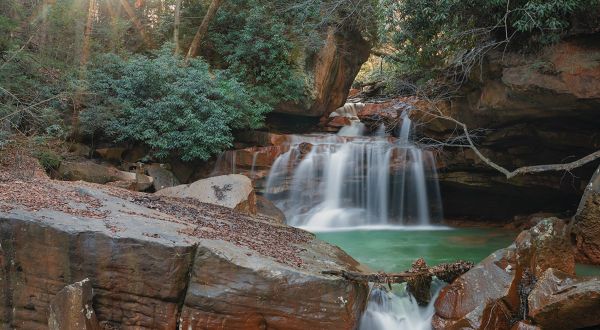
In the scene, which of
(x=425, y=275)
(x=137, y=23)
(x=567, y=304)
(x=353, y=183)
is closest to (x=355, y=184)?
(x=353, y=183)

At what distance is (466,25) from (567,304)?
681 centimetres

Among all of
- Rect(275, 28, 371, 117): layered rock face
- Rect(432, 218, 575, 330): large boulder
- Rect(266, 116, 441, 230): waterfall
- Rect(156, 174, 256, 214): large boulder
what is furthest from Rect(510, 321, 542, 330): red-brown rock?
Rect(275, 28, 371, 117): layered rock face

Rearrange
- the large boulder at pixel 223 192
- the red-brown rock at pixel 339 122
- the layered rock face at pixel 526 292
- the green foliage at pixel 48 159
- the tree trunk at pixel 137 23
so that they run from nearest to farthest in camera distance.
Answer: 1. the layered rock face at pixel 526 292
2. the large boulder at pixel 223 192
3. the green foliage at pixel 48 159
4. the tree trunk at pixel 137 23
5. the red-brown rock at pixel 339 122

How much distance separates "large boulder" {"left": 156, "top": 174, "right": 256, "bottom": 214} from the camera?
390 inches

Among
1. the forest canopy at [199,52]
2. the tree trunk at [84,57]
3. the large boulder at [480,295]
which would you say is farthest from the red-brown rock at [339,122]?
the large boulder at [480,295]

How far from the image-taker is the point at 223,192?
1015 cm

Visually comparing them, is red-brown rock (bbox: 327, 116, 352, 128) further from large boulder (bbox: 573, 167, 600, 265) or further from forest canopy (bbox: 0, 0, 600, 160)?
large boulder (bbox: 573, 167, 600, 265)

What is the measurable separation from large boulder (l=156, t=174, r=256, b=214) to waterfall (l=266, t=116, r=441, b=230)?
12.4 ft

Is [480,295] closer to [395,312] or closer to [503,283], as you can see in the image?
[503,283]

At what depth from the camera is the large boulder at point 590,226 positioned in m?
8.62

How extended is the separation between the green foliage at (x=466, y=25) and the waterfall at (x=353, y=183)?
11.4ft

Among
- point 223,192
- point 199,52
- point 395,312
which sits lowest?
point 395,312

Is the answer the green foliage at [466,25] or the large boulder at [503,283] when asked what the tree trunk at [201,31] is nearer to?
the green foliage at [466,25]

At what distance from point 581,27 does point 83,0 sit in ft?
44.7
